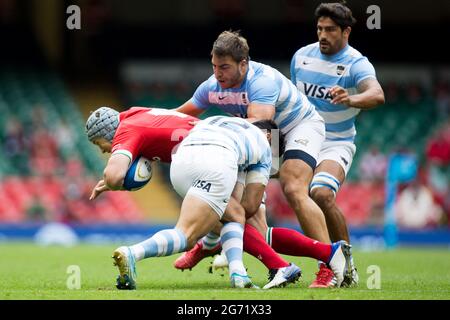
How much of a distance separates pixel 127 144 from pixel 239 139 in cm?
88

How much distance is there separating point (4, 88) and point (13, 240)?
632 cm

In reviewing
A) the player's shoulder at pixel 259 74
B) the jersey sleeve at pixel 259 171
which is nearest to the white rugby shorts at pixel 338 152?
the player's shoulder at pixel 259 74

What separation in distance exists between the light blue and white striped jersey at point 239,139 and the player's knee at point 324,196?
51.2 inches

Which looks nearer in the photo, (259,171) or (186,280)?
(259,171)

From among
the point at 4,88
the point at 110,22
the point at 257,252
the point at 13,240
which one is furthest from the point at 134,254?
the point at 110,22

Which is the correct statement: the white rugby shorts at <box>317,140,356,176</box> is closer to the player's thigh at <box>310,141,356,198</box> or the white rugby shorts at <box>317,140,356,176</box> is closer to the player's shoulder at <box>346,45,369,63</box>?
the player's thigh at <box>310,141,356,198</box>

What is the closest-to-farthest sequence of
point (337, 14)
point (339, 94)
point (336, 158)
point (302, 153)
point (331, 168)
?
point (339, 94) < point (302, 153) < point (337, 14) < point (331, 168) < point (336, 158)

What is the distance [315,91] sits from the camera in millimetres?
10289

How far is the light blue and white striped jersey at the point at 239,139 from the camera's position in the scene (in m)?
8.00

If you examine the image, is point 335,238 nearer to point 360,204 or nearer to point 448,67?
point 360,204

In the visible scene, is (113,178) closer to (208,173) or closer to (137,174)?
(137,174)

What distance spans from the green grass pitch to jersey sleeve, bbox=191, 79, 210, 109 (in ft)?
5.40

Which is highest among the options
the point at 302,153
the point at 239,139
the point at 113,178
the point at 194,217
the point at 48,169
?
the point at 239,139

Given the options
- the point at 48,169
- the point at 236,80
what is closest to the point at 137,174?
the point at 236,80
